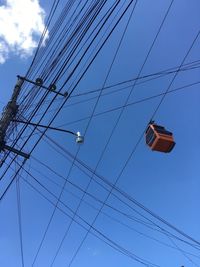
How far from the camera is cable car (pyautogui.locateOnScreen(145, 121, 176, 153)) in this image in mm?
7410

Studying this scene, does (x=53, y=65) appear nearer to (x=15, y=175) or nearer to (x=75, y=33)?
(x=75, y=33)

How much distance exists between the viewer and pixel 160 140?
292 inches

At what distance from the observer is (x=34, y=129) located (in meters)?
10.4

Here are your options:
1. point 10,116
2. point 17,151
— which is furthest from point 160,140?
point 10,116

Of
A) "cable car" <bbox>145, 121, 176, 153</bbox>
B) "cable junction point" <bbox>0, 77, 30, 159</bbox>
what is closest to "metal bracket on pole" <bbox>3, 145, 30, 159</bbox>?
"cable junction point" <bbox>0, 77, 30, 159</bbox>

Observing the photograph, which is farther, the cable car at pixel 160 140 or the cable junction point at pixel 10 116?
the cable junction point at pixel 10 116

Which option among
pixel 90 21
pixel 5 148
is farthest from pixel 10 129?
pixel 90 21

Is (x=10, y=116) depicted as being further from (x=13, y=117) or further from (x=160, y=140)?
(x=160, y=140)

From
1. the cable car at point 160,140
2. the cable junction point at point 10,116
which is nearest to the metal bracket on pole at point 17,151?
the cable junction point at point 10,116

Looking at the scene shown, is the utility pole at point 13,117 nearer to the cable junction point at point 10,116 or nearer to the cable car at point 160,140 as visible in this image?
the cable junction point at point 10,116

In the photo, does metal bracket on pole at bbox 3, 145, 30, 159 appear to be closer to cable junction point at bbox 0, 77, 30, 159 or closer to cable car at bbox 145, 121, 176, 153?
cable junction point at bbox 0, 77, 30, 159

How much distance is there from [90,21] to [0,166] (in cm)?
471

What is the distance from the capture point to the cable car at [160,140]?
7.41m

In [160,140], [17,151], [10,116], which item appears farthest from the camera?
[10,116]
